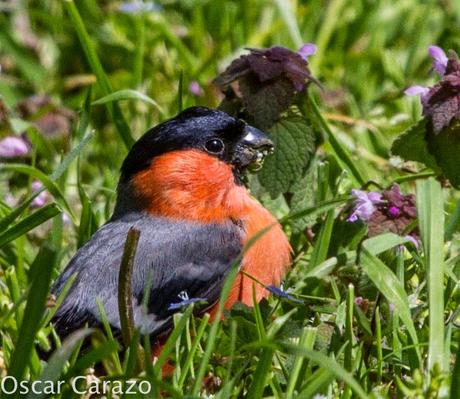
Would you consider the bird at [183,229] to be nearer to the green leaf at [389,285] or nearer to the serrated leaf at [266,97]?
the serrated leaf at [266,97]

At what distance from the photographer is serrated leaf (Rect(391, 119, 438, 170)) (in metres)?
2.96

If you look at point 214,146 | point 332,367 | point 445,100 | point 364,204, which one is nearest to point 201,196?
point 214,146

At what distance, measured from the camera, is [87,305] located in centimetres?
275

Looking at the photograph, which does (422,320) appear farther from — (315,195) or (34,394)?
(34,394)

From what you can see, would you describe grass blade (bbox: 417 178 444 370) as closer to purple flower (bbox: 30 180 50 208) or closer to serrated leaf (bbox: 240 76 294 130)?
serrated leaf (bbox: 240 76 294 130)

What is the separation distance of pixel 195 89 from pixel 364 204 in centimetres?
149

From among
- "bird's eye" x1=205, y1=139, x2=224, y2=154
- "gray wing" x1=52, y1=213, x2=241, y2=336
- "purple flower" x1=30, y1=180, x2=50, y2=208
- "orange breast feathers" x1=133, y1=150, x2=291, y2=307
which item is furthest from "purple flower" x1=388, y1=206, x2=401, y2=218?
"purple flower" x1=30, y1=180, x2=50, y2=208

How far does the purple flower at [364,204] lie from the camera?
2975 millimetres

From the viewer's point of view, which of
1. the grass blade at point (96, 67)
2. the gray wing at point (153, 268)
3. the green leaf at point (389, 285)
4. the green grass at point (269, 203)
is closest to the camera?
the green grass at point (269, 203)

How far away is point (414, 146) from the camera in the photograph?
2967mm

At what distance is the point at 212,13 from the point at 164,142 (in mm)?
1773

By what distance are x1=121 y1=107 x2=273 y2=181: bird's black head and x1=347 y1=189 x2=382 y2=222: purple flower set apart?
1.03 feet

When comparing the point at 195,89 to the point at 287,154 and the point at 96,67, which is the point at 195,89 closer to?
the point at 96,67

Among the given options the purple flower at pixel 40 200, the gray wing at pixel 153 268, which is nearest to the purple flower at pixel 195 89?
the purple flower at pixel 40 200
